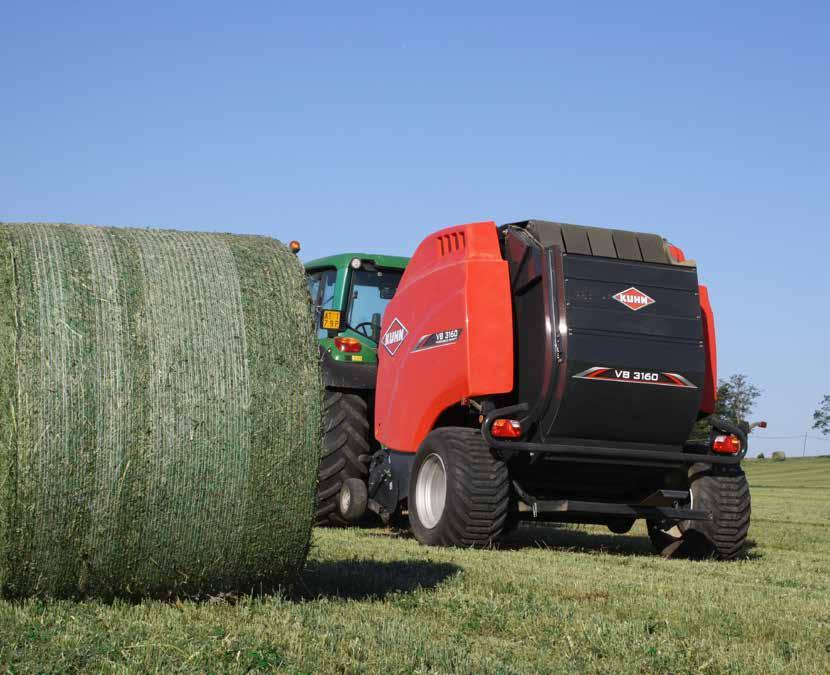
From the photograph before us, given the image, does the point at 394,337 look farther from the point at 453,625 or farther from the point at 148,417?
the point at 148,417

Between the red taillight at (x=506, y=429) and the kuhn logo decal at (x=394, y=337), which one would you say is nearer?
the red taillight at (x=506, y=429)

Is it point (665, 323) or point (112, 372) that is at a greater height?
point (665, 323)

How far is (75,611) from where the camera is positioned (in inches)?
203

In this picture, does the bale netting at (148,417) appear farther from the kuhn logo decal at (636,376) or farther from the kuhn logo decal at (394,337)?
the kuhn logo decal at (394,337)

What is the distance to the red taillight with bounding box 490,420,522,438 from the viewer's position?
906cm

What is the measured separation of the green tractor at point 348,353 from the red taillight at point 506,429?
2564mm

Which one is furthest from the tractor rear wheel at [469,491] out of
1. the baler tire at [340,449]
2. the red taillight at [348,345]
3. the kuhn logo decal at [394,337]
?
the red taillight at [348,345]

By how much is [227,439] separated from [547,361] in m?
4.08

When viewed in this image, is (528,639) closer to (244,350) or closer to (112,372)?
(244,350)

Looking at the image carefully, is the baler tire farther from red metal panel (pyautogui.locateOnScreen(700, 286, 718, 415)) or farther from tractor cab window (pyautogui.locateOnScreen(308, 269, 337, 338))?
red metal panel (pyautogui.locateOnScreen(700, 286, 718, 415))

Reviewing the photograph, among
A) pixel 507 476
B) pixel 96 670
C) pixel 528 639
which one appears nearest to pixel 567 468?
pixel 507 476

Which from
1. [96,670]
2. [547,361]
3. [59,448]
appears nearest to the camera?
[96,670]

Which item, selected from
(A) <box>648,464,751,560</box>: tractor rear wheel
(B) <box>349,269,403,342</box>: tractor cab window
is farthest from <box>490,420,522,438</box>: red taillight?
(B) <box>349,269,403,342</box>: tractor cab window

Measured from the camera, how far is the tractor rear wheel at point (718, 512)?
9641 millimetres
